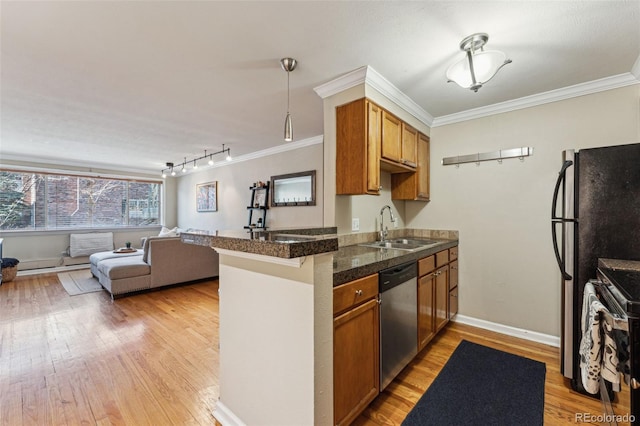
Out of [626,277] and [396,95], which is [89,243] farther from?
[626,277]

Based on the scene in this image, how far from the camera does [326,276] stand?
3.92ft

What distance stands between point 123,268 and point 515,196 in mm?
5089

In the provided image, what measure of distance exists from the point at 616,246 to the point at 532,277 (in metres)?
0.96

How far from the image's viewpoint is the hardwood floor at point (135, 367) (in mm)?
1673

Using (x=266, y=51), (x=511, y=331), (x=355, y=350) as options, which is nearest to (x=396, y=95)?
(x=266, y=51)

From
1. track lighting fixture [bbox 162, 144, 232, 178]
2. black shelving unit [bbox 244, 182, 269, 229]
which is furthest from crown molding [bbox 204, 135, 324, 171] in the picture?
black shelving unit [bbox 244, 182, 269, 229]

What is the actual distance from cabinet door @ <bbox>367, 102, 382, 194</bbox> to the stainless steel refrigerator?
133cm

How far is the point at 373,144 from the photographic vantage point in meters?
2.22

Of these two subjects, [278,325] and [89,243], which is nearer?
[278,325]

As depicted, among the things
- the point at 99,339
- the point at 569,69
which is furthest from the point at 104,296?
the point at 569,69

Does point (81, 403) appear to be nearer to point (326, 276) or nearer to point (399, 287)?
point (326, 276)

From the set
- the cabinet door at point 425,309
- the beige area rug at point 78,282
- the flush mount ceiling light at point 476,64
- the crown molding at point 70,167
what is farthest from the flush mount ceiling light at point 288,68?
the crown molding at point 70,167

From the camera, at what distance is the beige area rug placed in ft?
14.0

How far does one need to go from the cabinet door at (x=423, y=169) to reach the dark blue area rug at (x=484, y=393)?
1.64 m
